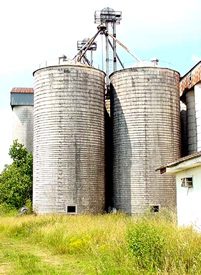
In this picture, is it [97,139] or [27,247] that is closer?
[27,247]

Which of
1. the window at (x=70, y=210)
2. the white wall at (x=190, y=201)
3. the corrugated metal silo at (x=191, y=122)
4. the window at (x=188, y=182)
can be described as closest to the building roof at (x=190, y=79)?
the corrugated metal silo at (x=191, y=122)

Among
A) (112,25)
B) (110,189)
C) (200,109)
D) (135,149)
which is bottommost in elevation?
(110,189)

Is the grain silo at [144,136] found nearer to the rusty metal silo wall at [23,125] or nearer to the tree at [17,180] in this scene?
the tree at [17,180]

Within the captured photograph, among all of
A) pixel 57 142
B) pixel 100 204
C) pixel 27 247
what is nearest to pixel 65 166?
pixel 57 142

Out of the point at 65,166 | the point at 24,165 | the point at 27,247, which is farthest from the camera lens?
the point at 24,165

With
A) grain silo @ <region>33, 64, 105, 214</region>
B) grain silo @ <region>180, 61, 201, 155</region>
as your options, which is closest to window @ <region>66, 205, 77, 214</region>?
grain silo @ <region>33, 64, 105, 214</region>

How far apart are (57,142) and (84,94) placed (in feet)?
9.34

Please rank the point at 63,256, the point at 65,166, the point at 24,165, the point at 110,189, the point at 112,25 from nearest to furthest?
the point at 63,256 < the point at 65,166 < the point at 110,189 < the point at 24,165 < the point at 112,25

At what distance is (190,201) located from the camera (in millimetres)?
12117

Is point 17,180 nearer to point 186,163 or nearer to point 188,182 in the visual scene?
point 188,182

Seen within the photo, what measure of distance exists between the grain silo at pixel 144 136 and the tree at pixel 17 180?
8030 millimetres

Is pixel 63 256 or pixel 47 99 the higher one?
pixel 47 99

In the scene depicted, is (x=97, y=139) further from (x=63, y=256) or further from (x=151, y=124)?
(x=63, y=256)

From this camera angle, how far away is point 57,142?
2273 cm
